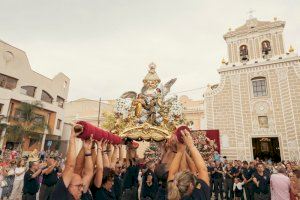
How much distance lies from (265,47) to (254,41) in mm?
1172

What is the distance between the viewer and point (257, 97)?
72.5 ft

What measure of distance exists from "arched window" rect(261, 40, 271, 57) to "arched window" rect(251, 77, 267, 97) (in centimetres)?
239

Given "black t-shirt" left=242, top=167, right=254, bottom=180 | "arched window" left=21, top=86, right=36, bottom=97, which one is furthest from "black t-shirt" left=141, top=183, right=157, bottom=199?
"arched window" left=21, top=86, right=36, bottom=97

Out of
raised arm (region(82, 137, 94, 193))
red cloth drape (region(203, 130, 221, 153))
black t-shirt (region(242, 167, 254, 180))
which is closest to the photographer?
raised arm (region(82, 137, 94, 193))

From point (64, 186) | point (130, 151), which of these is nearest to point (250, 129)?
point (130, 151)

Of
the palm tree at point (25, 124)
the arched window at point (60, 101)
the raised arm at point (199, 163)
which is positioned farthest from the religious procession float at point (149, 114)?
the arched window at point (60, 101)

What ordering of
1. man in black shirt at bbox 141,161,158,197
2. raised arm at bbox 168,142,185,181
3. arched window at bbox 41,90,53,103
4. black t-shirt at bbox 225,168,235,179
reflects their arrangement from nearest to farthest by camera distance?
raised arm at bbox 168,142,185,181 < man in black shirt at bbox 141,161,158,197 < black t-shirt at bbox 225,168,235,179 < arched window at bbox 41,90,53,103

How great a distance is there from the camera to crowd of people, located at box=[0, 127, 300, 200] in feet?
10.4

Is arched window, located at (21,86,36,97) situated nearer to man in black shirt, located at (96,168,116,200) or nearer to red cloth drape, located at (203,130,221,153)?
red cloth drape, located at (203,130,221,153)

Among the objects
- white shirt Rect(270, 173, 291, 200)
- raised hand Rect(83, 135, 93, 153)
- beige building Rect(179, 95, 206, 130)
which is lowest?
white shirt Rect(270, 173, 291, 200)

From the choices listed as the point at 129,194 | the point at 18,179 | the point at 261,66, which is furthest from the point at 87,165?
the point at 261,66

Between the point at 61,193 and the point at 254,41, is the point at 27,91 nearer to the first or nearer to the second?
the point at 254,41

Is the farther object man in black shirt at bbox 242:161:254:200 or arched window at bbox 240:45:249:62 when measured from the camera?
arched window at bbox 240:45:249:62

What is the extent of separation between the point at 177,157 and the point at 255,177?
7.20 metres
